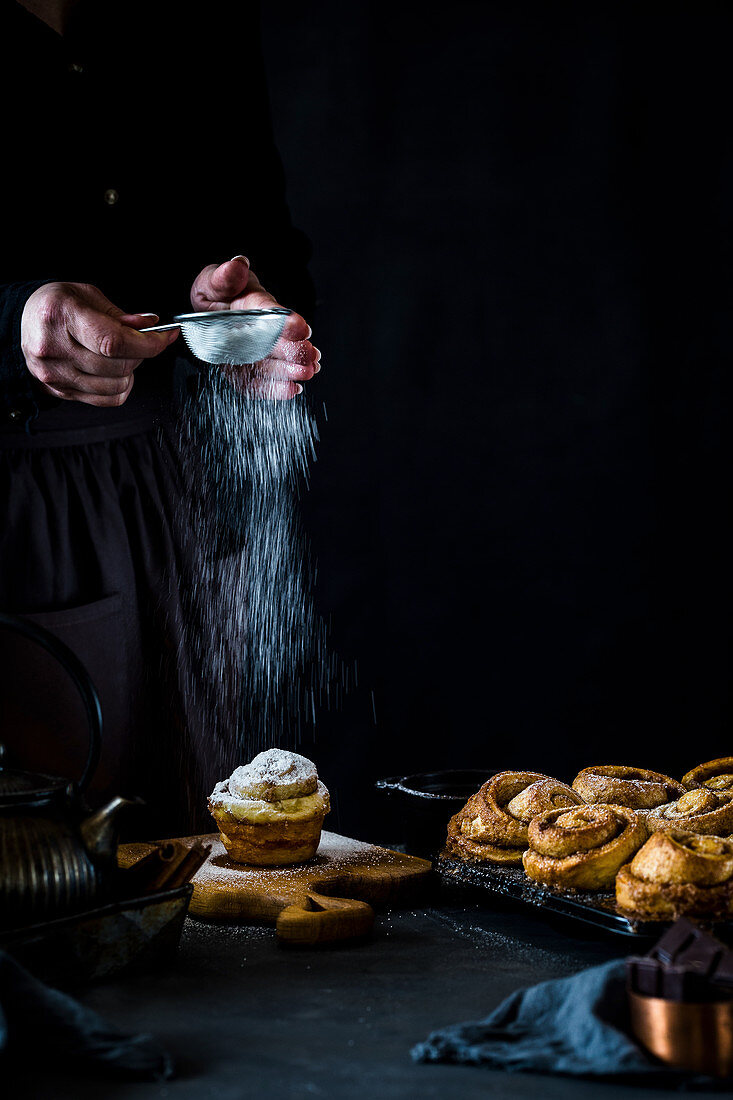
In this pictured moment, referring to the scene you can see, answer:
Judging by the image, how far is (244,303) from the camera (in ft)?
5.86

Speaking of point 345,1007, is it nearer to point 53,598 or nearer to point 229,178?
point 53,598

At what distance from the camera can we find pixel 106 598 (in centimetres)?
182

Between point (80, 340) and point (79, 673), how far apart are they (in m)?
0.55

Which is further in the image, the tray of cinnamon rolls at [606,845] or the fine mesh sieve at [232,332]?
the fine mesh sieve at [232,332]

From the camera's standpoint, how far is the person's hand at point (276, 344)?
1738 mm

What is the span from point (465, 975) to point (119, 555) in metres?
0.97

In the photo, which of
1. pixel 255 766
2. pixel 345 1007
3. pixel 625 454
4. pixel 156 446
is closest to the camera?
pixel 345 1007

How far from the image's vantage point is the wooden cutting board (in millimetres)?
1235

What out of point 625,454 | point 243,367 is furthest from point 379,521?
point 243,367

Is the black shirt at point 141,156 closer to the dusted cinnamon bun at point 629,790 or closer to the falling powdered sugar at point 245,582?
the falling powdered sugar at point 245,582

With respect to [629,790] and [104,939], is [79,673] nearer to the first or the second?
[104,939]

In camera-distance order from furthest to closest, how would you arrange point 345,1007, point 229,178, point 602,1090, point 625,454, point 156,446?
1. point 625,454
2. point 229,178
3. point 156,446
4. point 345,1007
5. point 602,1090

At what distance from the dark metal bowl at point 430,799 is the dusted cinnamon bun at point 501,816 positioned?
0.06 m

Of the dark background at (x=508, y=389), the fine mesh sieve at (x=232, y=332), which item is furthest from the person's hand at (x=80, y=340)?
the dark background at (x=508, y=389)
